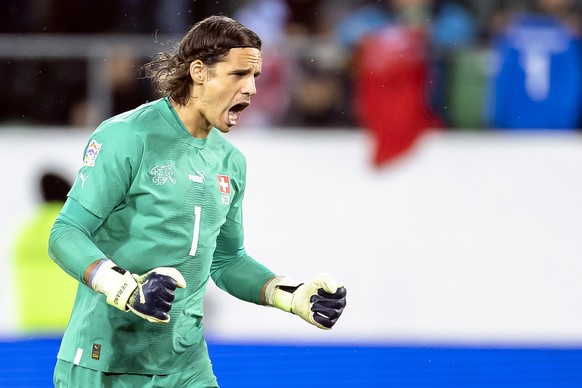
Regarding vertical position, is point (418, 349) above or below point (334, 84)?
below

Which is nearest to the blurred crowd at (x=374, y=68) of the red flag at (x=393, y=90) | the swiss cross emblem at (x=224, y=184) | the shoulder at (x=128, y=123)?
the red flag at (x=393, y=90)

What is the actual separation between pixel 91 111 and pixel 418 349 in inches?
118

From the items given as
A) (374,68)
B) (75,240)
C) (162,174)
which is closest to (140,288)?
(75,240)

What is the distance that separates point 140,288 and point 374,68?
568 cm

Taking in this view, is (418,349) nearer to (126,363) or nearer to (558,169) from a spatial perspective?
(558,169)

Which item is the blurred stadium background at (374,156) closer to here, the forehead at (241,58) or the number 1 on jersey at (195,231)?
the forehead at (241,58)

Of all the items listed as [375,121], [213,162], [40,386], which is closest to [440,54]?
[375,121]

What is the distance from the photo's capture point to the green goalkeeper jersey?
151 inches

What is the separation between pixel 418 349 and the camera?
345 inches

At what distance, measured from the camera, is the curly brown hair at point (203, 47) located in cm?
406

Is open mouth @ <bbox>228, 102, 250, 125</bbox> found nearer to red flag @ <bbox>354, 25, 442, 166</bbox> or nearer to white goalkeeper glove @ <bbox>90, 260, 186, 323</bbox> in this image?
white goalkeeper glove @ <bbox>90, 260, 186, 323</bbox>

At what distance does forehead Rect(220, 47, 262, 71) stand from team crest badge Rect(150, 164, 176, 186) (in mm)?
408

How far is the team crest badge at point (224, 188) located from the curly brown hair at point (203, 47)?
29 centimetres

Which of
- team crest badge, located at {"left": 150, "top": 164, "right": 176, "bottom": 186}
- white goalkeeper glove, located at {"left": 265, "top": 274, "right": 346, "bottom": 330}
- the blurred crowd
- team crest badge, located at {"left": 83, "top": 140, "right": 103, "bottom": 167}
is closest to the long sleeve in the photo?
team crest badge, located at {"left": 83, "top": 140, "right": 103, "bottom": 167}
